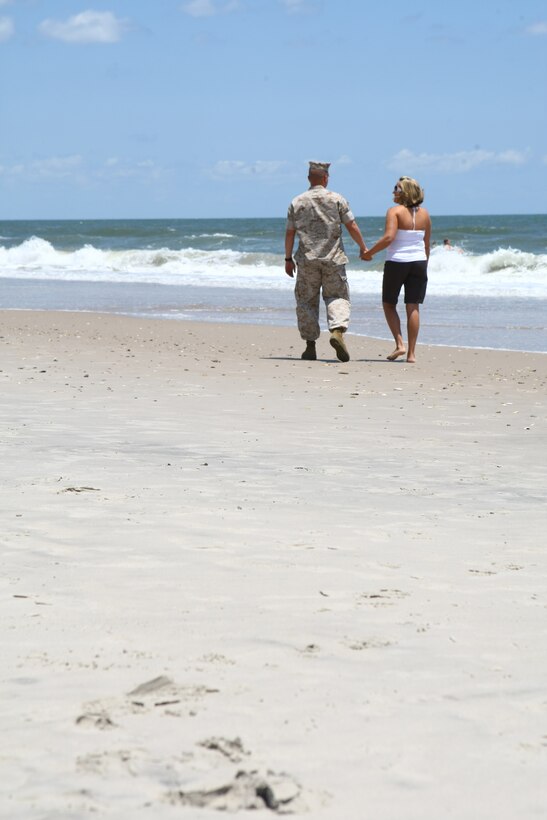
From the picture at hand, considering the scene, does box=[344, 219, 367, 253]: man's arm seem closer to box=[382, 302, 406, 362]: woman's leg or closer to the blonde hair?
the blonde hair

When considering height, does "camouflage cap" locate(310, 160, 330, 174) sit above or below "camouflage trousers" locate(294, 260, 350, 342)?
above

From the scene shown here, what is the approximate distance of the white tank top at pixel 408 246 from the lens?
990cm

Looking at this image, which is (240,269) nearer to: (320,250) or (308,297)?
(308,297)

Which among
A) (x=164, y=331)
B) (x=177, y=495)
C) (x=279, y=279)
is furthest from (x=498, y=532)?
(x=279, y=279)

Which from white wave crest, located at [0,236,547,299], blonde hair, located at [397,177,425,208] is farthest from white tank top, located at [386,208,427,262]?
white wave crest, located at [0,236,547,299]

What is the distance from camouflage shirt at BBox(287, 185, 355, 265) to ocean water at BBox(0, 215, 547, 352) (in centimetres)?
255

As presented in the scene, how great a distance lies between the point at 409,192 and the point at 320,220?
0.75 metres

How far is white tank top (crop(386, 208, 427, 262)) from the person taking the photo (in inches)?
390

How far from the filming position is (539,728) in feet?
8.02

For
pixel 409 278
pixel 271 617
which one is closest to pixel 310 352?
pixel 409 278

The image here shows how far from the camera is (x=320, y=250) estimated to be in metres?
9.84

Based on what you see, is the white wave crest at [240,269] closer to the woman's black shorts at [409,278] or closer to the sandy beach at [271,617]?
the woman's black shorts at [409,278]

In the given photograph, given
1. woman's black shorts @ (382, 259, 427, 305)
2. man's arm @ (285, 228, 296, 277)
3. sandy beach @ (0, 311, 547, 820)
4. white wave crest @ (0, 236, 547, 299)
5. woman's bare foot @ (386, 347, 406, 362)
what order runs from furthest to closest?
1. white wave crest @ (0, 236, 547, 299)
2. woman's bare foot @ (386, 347, 406, 362)
3. woman's black shorts @ (382, 259, 427, 305)
4. man's arm @ (285, 228, 296, 277)
5. sandy beach @ (0, 311, 547, 820)

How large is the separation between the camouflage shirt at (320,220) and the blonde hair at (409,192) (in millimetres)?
448
